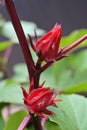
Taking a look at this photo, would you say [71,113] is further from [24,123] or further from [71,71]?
[71,71]

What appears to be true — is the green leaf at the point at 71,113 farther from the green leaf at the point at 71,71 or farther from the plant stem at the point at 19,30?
the green leaf at the point at 71,71

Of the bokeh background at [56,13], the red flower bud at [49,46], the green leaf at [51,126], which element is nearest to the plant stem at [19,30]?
the red flower bud at [49,46]

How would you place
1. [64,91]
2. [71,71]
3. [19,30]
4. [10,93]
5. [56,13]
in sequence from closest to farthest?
1. [19,30]
2. [10,93]
3. [64,91]
4. [71,71]
5. [56,13]

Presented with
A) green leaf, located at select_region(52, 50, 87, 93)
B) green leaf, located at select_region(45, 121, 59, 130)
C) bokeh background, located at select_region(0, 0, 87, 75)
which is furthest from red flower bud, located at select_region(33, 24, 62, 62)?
bokeh background, located at select_region(0, 0, 87, 75)

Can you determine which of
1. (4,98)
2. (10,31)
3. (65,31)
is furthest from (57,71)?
(65,31)

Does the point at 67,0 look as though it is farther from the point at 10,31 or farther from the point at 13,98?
the point at 13,98

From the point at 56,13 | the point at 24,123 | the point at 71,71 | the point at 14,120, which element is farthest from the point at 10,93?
the point at 56,13

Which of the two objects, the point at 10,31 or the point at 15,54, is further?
the point at 15,54
